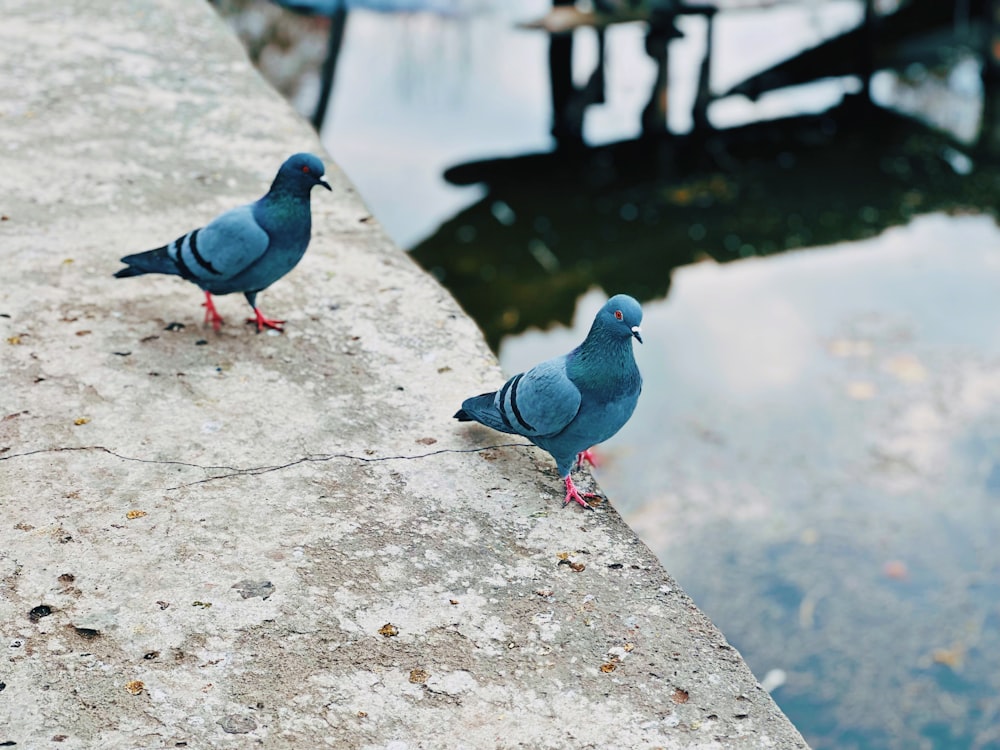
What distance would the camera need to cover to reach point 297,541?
258cm

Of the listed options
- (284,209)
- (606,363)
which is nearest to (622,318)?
(606,363)

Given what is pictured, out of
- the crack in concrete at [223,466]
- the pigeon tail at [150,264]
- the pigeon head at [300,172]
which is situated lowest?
the crack in concrete at [223,466]

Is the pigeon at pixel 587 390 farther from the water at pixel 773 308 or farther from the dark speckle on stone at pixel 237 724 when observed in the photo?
the water at pixel 773 308

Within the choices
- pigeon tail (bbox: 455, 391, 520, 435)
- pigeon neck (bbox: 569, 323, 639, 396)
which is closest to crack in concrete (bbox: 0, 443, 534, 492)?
pigeon tail (bbox: 455, 391, 520, 435)

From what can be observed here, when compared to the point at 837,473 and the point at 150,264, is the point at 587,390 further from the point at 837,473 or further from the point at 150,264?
A: the point at 837,473

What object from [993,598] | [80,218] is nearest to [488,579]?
[80,218]

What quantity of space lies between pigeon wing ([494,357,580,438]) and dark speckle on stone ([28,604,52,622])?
115cm

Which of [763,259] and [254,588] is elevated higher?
[254,588]

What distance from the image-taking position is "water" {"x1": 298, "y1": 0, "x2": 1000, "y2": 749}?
4.31m

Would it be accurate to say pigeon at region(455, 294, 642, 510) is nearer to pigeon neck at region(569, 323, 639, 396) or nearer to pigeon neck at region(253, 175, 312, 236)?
pigeon neck at region(569, 323, 639, 396)

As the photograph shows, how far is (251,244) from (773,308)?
13.7 feet

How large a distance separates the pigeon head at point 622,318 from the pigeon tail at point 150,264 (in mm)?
1432

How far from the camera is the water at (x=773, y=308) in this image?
14.1 feet

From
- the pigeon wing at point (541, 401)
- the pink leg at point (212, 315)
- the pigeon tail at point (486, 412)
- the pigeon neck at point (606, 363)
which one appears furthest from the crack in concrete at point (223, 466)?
the pink leg at point (212, 315)
